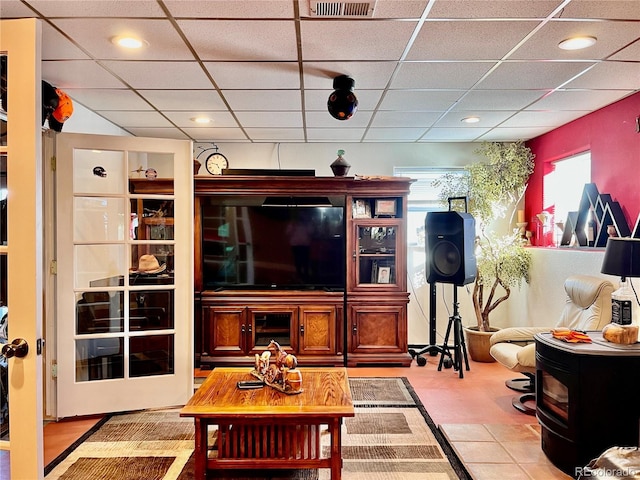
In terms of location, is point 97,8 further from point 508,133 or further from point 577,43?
point 508,133

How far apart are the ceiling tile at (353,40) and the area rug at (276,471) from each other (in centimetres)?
237

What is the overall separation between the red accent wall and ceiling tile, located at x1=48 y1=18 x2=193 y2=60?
10.8 feet

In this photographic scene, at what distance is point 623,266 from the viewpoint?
2541 millimetres

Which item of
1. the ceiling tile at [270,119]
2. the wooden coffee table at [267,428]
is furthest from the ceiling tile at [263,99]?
the wooden coffee table at [267,428]

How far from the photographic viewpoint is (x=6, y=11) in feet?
7.04

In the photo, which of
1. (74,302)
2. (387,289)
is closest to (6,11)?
(74,302)

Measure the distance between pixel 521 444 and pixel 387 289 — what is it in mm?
1967

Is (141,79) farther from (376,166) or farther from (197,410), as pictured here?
(376,166)

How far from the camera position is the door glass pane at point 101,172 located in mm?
3082

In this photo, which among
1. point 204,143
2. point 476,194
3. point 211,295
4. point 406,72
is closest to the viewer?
point 406,72

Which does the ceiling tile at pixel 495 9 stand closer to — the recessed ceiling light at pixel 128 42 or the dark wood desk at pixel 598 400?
the recessed ceiling light at pixel 128 42

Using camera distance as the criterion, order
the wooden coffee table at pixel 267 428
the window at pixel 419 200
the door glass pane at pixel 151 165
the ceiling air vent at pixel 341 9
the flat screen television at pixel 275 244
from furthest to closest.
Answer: the window at pixel 419 200 → the flat screen television at pixel 275 244 → the door glass pane at pixel 151 165 → the wooden coffee table at pixel 267 428 → the ceiling air vent at pixel 341 9

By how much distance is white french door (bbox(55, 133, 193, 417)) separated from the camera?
3.05 m

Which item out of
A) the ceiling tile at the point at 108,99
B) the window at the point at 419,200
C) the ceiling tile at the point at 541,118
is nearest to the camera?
the ceiling tile at the point at 108,99
